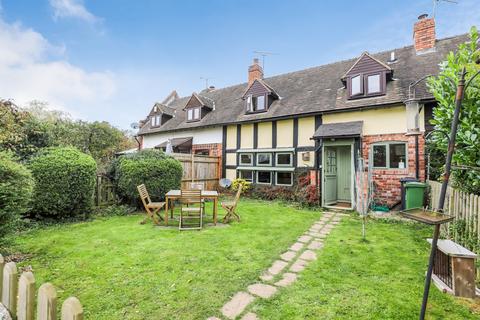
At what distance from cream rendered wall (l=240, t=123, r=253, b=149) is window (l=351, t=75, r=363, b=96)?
5326 millimetres

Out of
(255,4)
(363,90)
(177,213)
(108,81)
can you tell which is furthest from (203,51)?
(177,213)

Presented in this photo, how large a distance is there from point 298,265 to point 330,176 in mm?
Result: 6835

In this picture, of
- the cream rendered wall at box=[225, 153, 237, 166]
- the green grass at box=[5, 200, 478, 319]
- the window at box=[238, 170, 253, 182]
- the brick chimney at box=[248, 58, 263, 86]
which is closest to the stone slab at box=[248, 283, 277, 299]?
the green grass at box=[5, 200, 478, 319]

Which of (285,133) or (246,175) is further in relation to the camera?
(246,175)

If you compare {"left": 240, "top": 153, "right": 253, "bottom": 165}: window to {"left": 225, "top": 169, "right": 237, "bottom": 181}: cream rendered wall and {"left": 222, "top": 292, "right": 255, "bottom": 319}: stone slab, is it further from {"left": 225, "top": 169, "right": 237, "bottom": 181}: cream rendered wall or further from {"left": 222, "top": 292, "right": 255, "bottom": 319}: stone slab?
{"left": 222, "top": 292, "right": 255, "bottom": 319}: stone slab

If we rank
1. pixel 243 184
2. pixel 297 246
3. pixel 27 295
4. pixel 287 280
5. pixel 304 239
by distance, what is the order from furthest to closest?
pixel 243 184, pixel 304 239, pixel 297 246, pixel 287 280, pixel 27 295

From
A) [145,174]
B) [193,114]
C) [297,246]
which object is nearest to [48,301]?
[297,246]

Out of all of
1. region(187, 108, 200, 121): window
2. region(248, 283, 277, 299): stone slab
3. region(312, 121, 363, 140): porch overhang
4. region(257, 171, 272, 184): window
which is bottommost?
region(248, 283, 277, 299): stone slab

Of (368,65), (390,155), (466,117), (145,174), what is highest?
(368,65)

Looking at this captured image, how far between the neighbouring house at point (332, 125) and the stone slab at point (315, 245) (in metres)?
2.76

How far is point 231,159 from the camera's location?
13602mm

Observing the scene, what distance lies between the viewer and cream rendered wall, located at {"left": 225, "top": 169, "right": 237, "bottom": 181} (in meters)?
13.4

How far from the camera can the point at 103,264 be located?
405 cm

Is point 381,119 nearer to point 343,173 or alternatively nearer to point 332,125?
point 332,125
